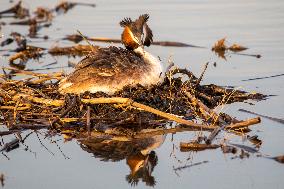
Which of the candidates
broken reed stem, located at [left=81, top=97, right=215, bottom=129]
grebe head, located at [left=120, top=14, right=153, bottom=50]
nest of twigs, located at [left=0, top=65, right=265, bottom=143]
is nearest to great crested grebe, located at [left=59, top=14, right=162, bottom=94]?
nest of twigs, located at [left=0, top=65, right=265, bottom=143]

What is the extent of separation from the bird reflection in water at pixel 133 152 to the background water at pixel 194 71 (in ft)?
0.23

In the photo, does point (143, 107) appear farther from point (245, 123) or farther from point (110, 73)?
point (245, 123)

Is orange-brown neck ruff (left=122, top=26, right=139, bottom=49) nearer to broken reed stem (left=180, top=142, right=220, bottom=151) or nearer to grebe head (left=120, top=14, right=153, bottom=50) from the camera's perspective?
grebe head (left=120, top=14, right=153, bottom=50)

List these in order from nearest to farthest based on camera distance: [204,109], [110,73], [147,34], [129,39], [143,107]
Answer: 1. [143,107]
2. [204,109]
3. [110,73]
4. [129,39]
5. [147,34]

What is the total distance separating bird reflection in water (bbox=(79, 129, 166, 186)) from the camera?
590 cm

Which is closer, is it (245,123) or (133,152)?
(133,152)

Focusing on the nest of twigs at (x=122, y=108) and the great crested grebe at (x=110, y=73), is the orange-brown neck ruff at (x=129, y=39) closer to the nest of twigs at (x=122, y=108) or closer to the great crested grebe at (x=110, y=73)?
the great crested grebe at (x=110, y=73)

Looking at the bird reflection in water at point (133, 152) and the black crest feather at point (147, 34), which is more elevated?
the black crest feather at point (147, 34)

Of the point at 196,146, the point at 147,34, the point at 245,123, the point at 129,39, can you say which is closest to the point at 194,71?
the point at 147,34

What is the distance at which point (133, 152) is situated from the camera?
6449 millimetres

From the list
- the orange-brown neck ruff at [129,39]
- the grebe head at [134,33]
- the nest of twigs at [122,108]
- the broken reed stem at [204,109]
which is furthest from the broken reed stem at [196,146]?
the orange-brown neck ruff at [129,39]

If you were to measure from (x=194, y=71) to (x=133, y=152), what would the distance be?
3203 millimetres

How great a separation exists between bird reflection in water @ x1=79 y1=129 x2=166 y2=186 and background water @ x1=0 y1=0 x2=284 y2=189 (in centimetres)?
7

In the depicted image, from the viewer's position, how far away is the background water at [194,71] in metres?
5.78
